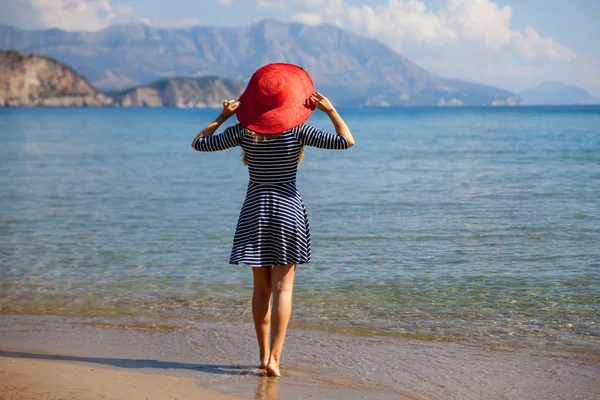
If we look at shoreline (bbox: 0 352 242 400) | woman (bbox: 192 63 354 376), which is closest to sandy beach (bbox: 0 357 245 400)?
shoreline (bbox: 0 352 242 400)

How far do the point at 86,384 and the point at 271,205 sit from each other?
181cm

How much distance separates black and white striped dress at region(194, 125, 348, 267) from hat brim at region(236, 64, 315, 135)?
84 mm

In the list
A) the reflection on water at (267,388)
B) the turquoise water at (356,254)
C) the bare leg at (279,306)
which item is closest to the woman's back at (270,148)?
the bare leg at (279,306)

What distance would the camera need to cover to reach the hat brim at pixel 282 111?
4840 mm

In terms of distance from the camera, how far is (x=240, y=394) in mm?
4785

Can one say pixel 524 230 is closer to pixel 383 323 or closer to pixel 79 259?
pixel 383 323

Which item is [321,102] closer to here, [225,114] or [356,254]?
[225,114]

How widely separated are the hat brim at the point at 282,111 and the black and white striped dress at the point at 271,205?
0.08m

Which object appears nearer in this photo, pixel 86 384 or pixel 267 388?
pixel 86 384

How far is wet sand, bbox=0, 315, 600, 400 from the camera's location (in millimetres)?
4926

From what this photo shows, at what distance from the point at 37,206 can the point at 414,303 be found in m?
11.1

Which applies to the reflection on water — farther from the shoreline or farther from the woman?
the woman

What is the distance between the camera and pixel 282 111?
4867 mm

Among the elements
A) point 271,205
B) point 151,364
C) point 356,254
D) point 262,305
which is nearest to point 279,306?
point 262,305
